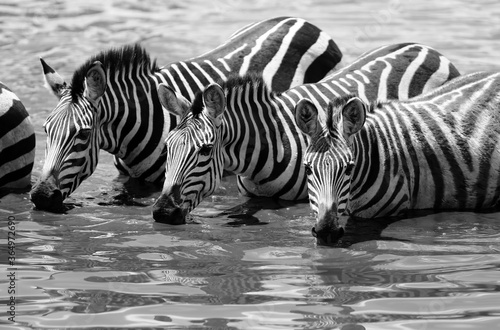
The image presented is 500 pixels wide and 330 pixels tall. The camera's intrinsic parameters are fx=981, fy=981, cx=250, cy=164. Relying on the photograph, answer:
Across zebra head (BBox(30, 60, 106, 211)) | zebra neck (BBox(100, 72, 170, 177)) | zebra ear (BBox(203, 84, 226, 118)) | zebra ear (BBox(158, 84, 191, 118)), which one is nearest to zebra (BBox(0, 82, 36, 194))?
zebra head (BBox(30, 60, 106, 211))

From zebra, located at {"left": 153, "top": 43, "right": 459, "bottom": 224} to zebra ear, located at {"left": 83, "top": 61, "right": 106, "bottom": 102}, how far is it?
2.71 ft

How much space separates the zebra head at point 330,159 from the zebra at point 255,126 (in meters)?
1.13

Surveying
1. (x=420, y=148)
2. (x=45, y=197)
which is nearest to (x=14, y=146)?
(x=45, y=197)

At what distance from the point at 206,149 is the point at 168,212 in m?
0.78

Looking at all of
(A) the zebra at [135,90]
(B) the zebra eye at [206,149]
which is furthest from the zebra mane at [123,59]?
(B) the zebra eye at [206,149]

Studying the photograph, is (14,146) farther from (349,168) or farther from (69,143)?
(349,168)

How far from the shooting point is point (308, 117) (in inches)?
362

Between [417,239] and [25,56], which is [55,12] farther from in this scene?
[417,239]

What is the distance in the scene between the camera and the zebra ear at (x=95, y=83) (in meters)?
10.6

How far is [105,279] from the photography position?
8.17 meters

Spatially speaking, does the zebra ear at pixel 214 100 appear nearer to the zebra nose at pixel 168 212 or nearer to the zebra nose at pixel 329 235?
the zebra nose at pixel 168 212

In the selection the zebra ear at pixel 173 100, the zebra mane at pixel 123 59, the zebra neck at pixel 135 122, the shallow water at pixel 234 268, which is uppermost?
the zebra mane at pixel 123 59

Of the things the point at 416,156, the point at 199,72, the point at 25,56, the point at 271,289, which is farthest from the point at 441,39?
the point at 271,289

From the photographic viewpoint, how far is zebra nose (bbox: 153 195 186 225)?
9.41m
